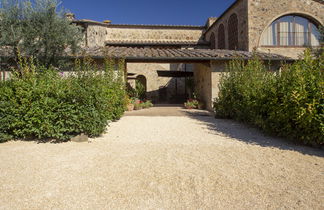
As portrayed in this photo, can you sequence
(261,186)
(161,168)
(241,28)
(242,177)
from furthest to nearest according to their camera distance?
(241,28) → (161,168) → (242,177) → (261,186)

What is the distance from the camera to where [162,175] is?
99.4 inches

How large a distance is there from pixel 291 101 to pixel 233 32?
1081cm

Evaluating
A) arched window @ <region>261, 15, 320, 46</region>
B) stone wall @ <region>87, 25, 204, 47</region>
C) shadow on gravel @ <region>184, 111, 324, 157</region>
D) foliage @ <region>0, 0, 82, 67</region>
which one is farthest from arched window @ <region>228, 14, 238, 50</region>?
foliage @ <region>0, 0, 82, 67</region>

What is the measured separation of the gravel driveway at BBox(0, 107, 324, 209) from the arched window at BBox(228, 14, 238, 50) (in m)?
10.4

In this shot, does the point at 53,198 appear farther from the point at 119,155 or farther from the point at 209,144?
the point at 209,144

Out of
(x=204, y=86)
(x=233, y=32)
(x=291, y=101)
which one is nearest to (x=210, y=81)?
(x=204, y=86)

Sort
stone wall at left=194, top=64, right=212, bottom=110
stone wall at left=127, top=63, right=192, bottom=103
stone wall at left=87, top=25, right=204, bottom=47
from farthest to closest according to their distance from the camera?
stone wall at left=87, top=25, right=204, bottom=47
stone wall at left=127, top=63, right=192, bottom=103
stone wall at left=194, top=64, right=212, bottom=110

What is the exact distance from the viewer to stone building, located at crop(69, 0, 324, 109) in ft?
29.5

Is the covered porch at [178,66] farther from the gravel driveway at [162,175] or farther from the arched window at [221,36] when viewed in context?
the gravel driveway at [162,175]

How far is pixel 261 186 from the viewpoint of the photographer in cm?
223

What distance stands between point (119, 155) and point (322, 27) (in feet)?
45.4

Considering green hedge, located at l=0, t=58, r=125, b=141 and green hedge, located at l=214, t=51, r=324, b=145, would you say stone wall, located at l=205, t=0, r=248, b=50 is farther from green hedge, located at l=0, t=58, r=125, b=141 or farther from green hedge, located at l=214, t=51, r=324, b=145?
green hedge, located at l=0, t=58, r=125, b=141

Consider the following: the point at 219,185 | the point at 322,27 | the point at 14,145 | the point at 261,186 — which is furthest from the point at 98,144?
the point at 322,27

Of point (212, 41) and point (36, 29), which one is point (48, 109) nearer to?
point (36, 29)
